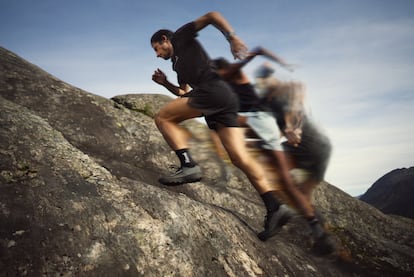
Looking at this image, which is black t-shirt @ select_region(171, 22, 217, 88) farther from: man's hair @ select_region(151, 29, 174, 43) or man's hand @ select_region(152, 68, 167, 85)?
man's hand @ select_region(152, 68, 167, 85)

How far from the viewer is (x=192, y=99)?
191 inches

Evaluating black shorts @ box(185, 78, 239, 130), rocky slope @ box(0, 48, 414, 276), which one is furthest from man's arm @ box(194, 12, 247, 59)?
rocky slope @ box(0, 48, 414, 276)

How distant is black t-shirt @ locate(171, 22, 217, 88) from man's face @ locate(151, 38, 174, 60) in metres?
0.17

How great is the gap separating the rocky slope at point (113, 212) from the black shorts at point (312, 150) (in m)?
1.28

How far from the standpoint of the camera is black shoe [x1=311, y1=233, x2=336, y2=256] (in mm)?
5270

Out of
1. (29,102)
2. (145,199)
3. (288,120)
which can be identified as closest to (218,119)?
(145,199)

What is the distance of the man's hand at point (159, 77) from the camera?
19.5 feet

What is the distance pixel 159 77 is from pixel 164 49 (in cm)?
86

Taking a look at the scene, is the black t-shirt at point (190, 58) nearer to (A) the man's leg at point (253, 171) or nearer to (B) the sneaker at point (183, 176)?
(A) the man's leg at point (253, 171)

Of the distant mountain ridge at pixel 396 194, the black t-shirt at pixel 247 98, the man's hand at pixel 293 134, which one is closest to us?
the man's hand at pixel 293 134

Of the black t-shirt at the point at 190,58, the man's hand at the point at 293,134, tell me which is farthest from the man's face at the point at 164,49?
the man's hand at the point at 293,134

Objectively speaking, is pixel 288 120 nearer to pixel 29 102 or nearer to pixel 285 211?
pixel 285 211

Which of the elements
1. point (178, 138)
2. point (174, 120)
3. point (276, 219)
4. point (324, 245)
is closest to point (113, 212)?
point (178, 138)

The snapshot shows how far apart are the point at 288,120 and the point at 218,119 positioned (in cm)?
209
